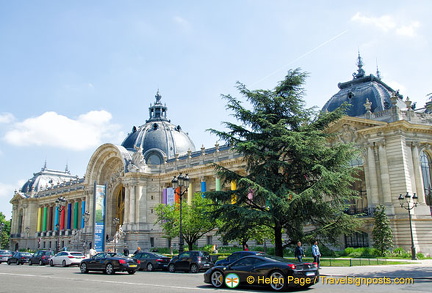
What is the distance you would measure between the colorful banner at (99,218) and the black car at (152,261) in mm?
19759

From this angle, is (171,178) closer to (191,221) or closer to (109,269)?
(191,221)

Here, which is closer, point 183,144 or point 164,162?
point 164,162

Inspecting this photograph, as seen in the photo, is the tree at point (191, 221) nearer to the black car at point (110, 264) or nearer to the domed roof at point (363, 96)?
the black car at point (110, 264)

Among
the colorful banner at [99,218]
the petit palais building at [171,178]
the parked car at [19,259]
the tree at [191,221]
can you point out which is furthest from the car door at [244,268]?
the colorful banner at [99,218]

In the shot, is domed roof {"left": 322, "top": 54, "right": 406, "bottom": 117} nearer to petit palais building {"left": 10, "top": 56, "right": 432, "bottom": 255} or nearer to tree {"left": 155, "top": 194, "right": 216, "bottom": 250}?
petit palais building {"left": 10, "top": 56, "right": 432, "bottom": 255}

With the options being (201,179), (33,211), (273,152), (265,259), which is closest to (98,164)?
(201,179)

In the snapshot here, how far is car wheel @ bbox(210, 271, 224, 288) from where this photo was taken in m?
17.0

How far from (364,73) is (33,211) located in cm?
7738

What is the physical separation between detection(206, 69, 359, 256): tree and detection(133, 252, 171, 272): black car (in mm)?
5025

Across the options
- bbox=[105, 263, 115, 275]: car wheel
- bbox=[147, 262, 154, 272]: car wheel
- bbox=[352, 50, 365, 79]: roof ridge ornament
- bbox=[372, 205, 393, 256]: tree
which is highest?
bbox=[352, 50, 365, 79]: roof ridge ornament

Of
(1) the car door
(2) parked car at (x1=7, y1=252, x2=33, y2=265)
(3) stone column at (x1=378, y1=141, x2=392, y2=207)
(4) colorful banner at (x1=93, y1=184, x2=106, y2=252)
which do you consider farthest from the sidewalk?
(4) colorful banner at (x1=93, y1=184, x2=106, y2=252)

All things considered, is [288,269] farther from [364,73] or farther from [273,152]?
[364,73]

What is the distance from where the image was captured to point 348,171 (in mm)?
27438

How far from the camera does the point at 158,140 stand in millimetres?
70375
